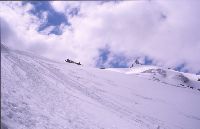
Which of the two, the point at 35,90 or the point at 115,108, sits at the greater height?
the point at 35,90

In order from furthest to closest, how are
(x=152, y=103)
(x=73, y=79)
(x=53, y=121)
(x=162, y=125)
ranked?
(x=152, y=103) < (x=73, y=79) < (x=162, y=125) < (x=53, y=121)

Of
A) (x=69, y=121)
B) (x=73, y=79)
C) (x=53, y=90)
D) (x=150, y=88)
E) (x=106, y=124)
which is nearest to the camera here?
(x=69, y=121)

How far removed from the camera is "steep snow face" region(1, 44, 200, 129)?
15.0 meters

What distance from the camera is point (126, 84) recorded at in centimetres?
3594

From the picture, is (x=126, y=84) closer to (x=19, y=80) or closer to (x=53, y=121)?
(x=19, y=80)

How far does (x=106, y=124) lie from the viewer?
18656 mm

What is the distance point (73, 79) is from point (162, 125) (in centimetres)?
980

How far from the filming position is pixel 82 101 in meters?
22.0

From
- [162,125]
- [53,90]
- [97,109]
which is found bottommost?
[162,125]

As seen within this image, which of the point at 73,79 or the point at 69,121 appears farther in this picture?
the point at 73,79

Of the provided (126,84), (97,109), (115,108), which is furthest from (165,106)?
(97,109)

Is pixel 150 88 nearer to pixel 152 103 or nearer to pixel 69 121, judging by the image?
pixel 152 103

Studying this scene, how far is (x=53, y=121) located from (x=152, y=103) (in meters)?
18.5

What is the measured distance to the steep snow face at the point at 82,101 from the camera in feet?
49.1
